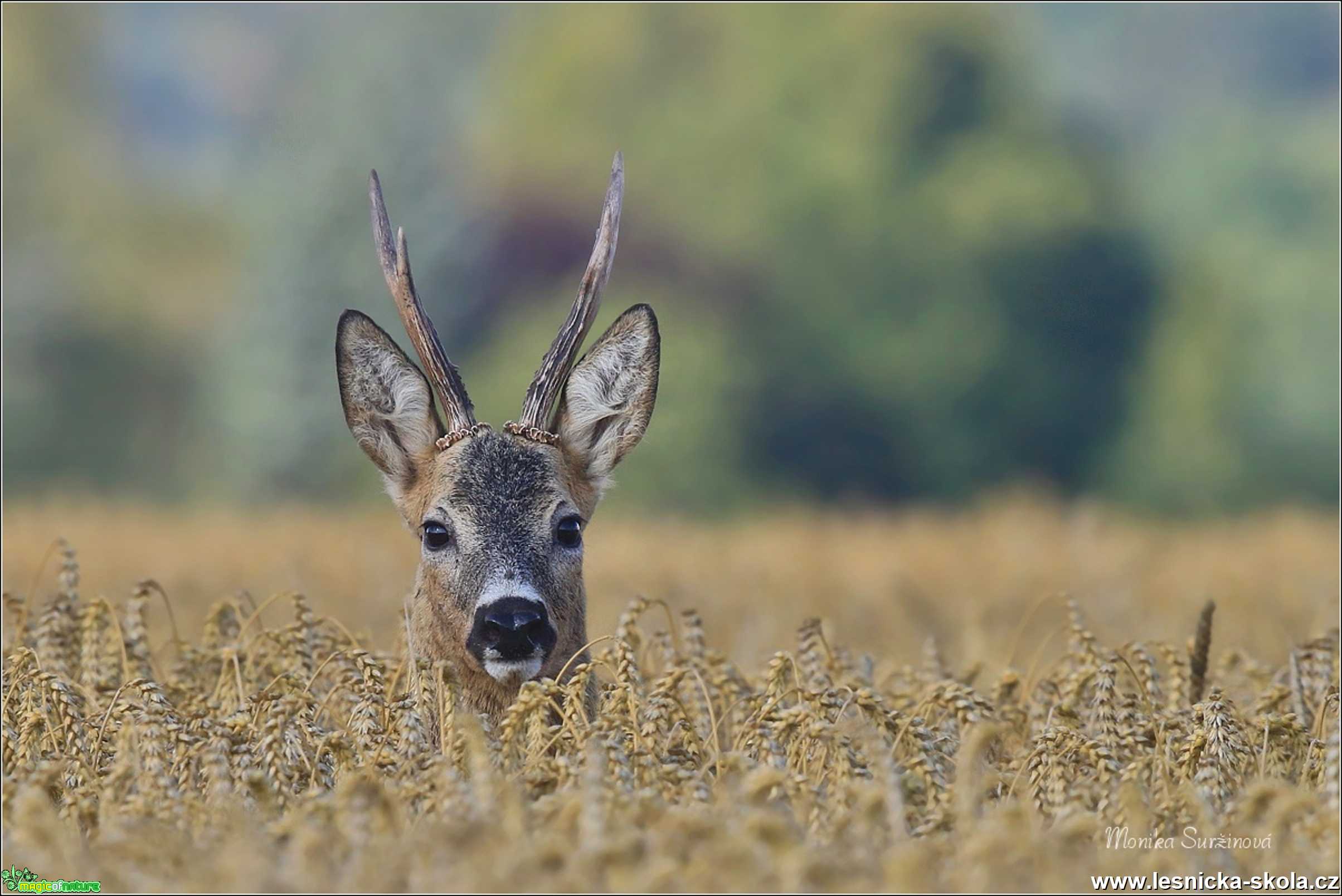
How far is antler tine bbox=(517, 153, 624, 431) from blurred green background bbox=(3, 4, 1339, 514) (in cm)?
2955

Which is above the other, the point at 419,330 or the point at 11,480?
the point at 11,480

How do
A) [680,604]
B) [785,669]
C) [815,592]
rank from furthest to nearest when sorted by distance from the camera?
[815,592], [680,604], [785,669]

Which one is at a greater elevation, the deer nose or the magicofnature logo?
the deer nose

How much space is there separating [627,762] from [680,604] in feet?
21.8

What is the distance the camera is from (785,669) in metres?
5.94

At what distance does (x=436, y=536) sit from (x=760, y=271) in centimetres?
4276

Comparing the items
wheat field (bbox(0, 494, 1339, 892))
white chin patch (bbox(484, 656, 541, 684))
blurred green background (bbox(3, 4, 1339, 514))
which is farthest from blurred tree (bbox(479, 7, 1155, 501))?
white chin patch (bbox(484, 656, 541, 684))

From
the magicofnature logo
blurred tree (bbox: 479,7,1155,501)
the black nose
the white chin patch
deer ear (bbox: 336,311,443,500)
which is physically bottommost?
the magicofnature logo

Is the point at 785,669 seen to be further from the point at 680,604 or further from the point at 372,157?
the point at 372,157

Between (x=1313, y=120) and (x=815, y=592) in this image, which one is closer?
(x=815, y=592)

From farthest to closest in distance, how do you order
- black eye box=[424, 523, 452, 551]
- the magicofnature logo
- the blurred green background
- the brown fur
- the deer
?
the blurred green background → black eye box=[424, 523, 452, 551] → the brown fur → the deer → the magicofnature logo

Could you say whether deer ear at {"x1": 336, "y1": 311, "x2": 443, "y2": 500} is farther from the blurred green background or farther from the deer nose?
the blurred green background

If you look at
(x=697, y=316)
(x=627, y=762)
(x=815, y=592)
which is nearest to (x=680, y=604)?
(x=815, y=592)

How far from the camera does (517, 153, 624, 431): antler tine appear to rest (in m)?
6.35
